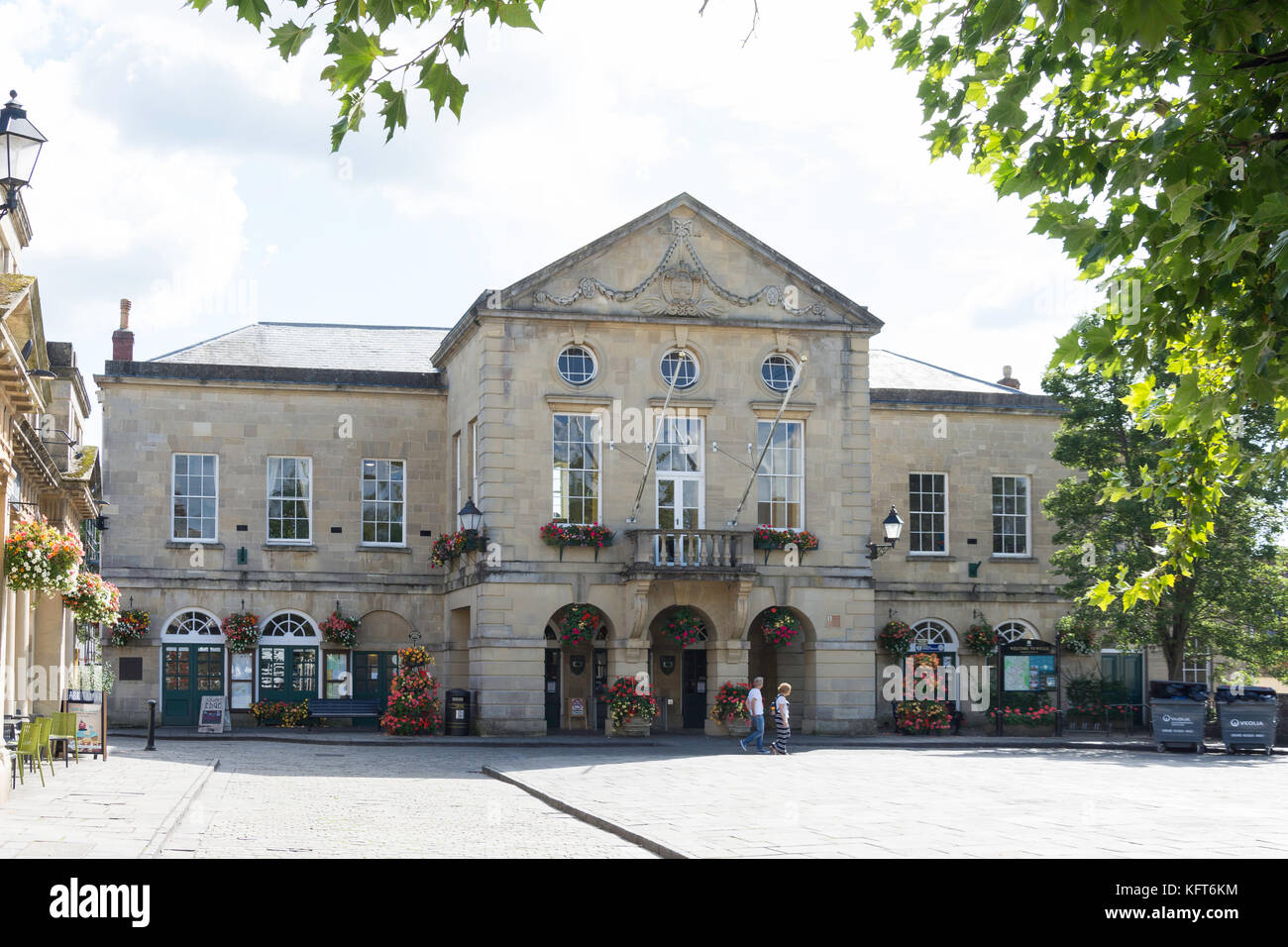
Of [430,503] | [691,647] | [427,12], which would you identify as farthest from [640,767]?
[427,12]

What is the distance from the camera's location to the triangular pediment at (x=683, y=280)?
108 feet

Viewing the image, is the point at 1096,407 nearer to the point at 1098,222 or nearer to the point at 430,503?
the point at 430,503

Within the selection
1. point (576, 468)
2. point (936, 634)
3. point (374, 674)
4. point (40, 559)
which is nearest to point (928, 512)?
point (936, 634)

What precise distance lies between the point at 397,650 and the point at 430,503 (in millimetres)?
4065

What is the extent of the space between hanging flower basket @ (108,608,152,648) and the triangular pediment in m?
11.5

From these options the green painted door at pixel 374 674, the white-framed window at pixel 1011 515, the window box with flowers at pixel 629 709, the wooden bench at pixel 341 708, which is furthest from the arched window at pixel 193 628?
the white-framed window at pixel 1011 515

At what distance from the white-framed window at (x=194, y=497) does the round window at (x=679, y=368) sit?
11.7m

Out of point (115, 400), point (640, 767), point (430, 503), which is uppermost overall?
point (115, 400)

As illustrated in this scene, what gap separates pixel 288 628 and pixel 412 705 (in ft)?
17.3

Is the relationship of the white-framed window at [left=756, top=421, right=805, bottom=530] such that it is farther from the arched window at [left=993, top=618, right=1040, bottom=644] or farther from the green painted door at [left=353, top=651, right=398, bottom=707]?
the green painted door at [left=353, top=651, right=398, bottom=707]

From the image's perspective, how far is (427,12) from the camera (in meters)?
6.51

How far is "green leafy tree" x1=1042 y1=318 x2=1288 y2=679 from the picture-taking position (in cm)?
3161

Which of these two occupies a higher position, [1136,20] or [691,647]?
[1136,20]

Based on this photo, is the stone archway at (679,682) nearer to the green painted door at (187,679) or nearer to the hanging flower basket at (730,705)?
the hanging flower basket at (730,705)
